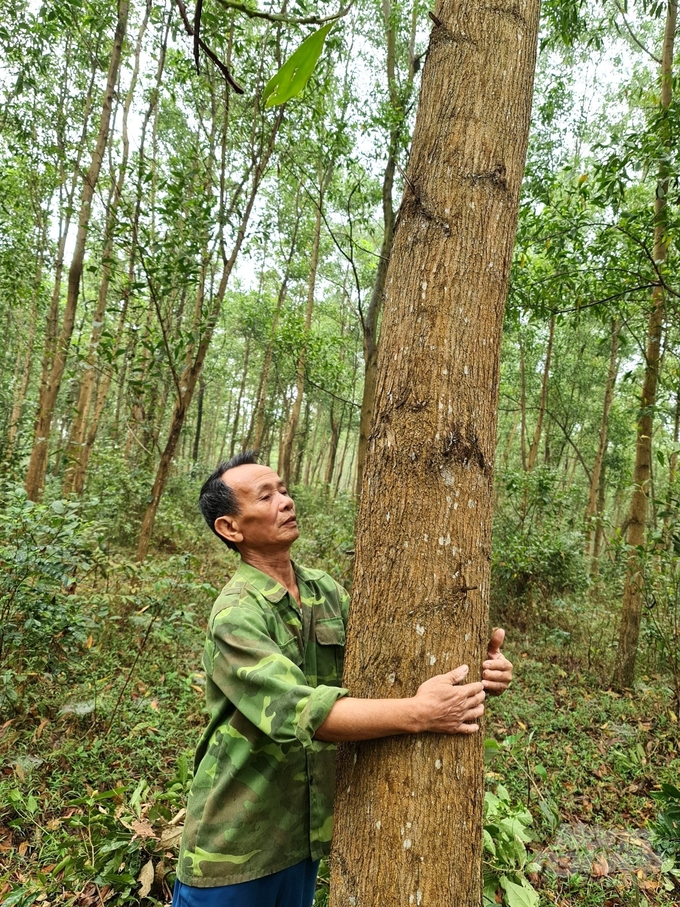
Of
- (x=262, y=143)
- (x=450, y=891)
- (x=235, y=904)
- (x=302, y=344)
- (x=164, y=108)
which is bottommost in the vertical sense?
(x=235, y=904)

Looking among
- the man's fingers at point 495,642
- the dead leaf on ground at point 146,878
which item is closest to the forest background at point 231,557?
the dead leaf on ground at point 146,878

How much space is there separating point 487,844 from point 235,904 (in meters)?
1.33

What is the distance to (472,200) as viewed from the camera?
133 cm

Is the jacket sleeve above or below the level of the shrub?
above

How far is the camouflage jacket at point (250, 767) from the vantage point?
128cm

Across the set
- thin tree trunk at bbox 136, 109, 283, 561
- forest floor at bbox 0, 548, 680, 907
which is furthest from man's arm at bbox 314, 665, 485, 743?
thin tree trunk at bbox 136, 109, 283, 561

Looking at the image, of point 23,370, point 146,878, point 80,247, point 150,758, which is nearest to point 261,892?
point 146,878

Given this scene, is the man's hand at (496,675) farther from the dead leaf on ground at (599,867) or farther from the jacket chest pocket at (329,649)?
the dead leaf on ground at (599,867)

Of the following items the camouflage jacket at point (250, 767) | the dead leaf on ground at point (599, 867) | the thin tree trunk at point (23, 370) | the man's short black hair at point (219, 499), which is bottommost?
the dead leaf on ground at point (599, 867)

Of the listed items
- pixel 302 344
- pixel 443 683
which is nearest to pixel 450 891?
pixel 443 683

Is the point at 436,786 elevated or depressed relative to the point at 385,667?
depressed

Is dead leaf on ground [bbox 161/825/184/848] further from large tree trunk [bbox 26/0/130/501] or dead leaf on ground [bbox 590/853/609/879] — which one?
large tree trunk [bbox 26/0/130/501]

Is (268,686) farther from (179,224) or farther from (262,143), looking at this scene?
(262,143)

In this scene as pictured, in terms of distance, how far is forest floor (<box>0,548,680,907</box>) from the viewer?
2422 mm
